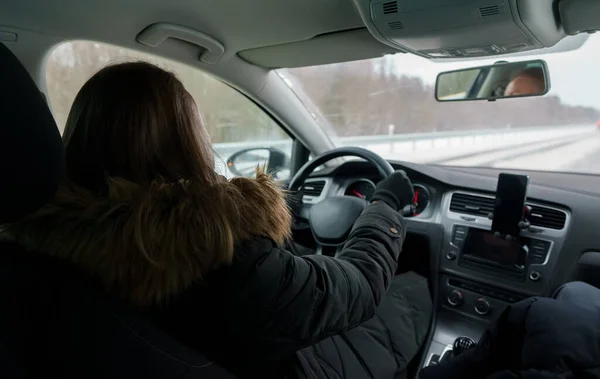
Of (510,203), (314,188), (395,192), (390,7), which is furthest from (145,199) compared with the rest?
(314,188)

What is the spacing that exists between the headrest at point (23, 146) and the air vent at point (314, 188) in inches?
86.5

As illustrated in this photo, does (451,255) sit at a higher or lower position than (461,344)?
higher

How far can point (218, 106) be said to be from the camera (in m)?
3.05

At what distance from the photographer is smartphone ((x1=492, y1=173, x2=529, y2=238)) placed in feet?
7.41

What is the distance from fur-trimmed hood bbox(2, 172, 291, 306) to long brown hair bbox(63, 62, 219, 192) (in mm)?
116

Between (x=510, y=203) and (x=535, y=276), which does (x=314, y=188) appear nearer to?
(x=510, y=203)

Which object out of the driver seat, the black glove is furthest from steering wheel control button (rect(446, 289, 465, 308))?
the driver seat

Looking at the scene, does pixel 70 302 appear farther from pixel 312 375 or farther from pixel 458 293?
pixel 458 293

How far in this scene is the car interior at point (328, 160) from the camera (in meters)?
0.98

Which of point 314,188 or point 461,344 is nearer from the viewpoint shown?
point 461,344

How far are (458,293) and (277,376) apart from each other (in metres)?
1.51

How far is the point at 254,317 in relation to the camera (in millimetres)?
1088

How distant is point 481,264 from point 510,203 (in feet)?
1.20

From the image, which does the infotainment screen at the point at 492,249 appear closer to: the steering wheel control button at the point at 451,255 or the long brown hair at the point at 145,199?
the steering wheel control button at the point at 451,255
